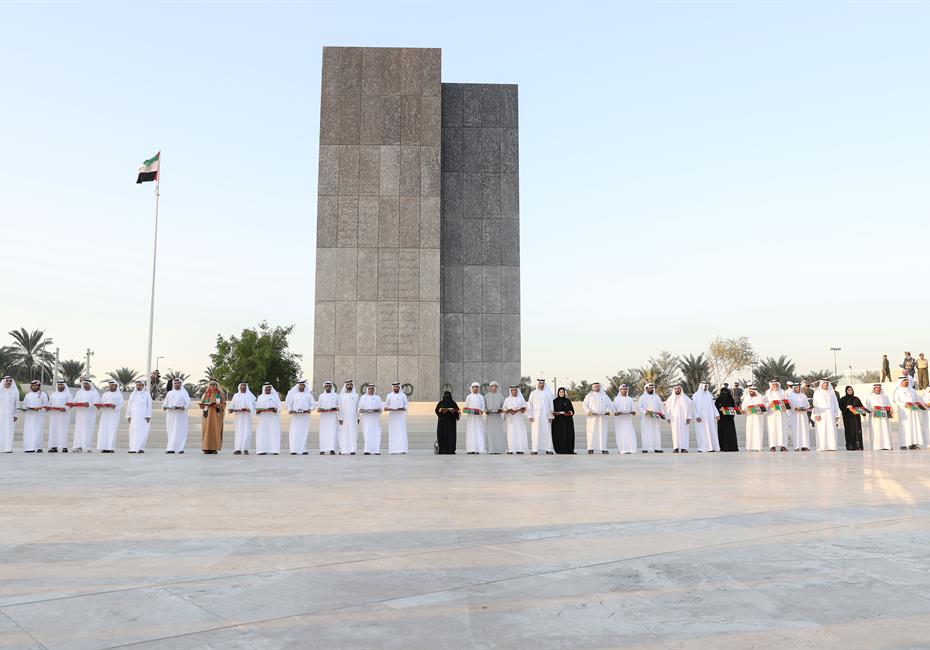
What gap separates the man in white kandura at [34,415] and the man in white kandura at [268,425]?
4.51 metres

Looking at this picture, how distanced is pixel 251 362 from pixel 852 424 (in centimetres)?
2765

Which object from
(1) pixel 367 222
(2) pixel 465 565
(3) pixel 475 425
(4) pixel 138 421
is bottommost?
(2) pixel 465 565

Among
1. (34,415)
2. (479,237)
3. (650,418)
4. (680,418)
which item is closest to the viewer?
(34,415)

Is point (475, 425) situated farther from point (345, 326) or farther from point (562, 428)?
point (345, 326)

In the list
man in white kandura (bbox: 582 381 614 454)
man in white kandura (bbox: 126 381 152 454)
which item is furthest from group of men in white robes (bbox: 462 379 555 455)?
man in white kandura (bbox: 126 381 152 454)

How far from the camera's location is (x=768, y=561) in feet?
14.8

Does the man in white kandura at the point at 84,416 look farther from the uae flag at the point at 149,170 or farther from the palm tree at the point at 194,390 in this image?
the palm tree at the point at 194,390

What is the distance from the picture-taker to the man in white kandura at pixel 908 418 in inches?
655

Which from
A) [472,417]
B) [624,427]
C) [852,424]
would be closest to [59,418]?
[472,417]

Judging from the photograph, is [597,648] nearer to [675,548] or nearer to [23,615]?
[675,548]

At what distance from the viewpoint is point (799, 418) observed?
1762 cm

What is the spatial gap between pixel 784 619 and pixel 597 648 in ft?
3.11

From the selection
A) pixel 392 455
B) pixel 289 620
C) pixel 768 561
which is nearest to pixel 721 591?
pixel 768 561

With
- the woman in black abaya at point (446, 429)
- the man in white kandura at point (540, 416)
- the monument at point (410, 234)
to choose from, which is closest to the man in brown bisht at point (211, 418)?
the woman in black abaya at point (446, 429)
